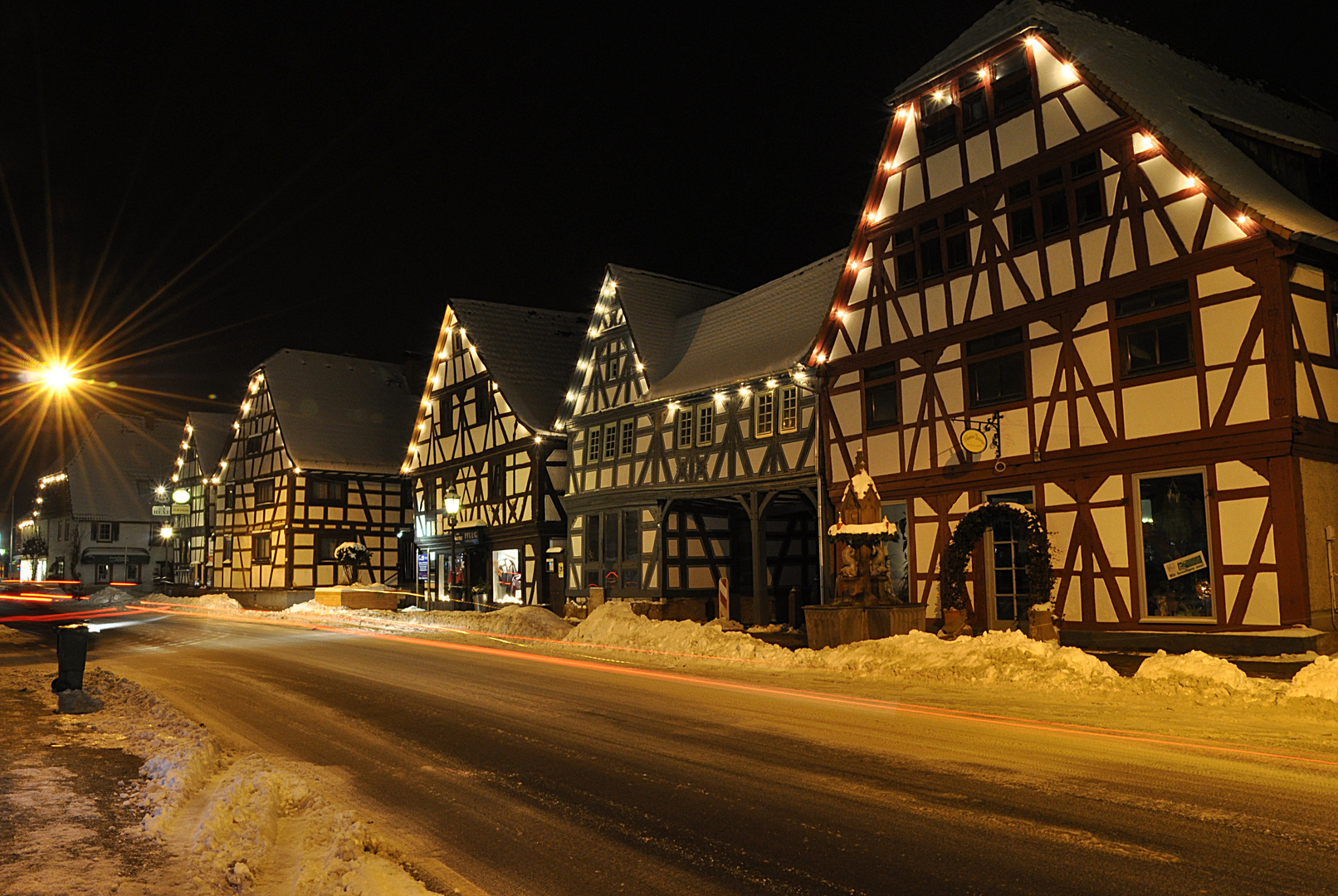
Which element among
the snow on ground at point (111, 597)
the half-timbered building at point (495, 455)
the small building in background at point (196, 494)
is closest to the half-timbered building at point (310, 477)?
the small building in background at point (196, 494)

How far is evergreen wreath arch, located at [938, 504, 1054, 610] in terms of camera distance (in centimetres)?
1720

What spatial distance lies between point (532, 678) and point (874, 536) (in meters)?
7.24

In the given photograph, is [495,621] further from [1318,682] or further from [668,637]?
[1318,682]

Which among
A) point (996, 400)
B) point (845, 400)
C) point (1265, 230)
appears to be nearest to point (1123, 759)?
point (1265, 230)

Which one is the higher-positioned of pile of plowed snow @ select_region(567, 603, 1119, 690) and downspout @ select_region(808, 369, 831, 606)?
downspout @ select_region(808, 369, 831, 606)

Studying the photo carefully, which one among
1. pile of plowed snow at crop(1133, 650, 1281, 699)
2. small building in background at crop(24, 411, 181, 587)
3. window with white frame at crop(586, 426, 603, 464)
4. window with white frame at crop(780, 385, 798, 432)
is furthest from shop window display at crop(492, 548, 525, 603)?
small building in background at crop(24, 411, 181, 587)

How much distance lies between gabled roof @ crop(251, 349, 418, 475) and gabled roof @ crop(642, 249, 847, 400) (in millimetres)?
25273

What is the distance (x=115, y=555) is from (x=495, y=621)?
213 feet

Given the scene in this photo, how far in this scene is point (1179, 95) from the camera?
18.7 metres

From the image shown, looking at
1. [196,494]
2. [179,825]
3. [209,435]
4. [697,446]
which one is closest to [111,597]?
[196,494]

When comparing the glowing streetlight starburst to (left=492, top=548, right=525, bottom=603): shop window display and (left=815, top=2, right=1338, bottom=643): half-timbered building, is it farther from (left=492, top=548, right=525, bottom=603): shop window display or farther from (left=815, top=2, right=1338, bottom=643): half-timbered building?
(left=492, top=548, right=525, bottom=603): shop window display

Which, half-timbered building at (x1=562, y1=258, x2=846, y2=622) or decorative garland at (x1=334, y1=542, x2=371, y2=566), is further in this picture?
decorative garland at (x1=334, y1=542, x2=371, y2=566)

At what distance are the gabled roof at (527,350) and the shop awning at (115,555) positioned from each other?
54.9 meters

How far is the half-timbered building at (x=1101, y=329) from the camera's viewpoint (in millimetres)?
15352
